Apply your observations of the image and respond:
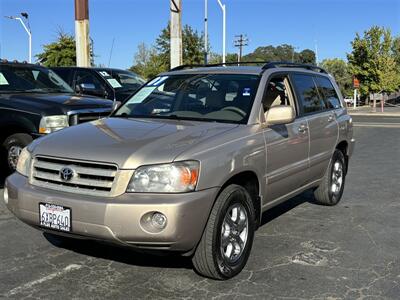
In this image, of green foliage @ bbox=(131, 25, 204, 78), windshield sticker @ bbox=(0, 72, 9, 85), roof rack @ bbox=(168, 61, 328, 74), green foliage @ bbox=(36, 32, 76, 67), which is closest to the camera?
roof rack @ bbox=(168, 61, 328, 74)

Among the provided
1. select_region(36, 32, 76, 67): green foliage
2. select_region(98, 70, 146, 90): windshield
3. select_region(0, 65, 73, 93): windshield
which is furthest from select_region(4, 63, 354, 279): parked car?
select_region(36, 32, 76, 67): green foliage

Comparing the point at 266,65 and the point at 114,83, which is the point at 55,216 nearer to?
the point at 266,65

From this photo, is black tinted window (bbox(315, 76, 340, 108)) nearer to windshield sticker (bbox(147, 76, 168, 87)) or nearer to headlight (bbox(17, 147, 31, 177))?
windshield sticker (bbox(147, 76, 168, 87))

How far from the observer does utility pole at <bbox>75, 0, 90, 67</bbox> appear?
13.9 meters

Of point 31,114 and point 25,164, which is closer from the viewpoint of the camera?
point 25,164

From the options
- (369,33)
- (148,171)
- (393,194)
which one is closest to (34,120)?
(148,171)

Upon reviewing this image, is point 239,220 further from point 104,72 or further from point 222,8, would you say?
point 222,8

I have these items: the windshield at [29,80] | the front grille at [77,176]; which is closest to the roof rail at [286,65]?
the front grille at [77,176]

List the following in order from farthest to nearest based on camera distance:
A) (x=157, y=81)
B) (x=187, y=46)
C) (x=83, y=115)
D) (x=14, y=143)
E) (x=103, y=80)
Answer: (x=187, y=46)
(x=103, y=80)
(x=83, y=115)
(x=14, y=143)
(x=157, y=81)

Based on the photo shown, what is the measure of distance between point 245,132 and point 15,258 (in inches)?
91.4

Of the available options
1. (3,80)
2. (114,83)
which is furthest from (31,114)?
(114,83)

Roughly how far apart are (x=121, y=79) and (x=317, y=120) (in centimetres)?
652

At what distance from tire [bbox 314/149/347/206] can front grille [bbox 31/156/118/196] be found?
3.46m

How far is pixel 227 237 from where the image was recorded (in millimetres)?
4113
